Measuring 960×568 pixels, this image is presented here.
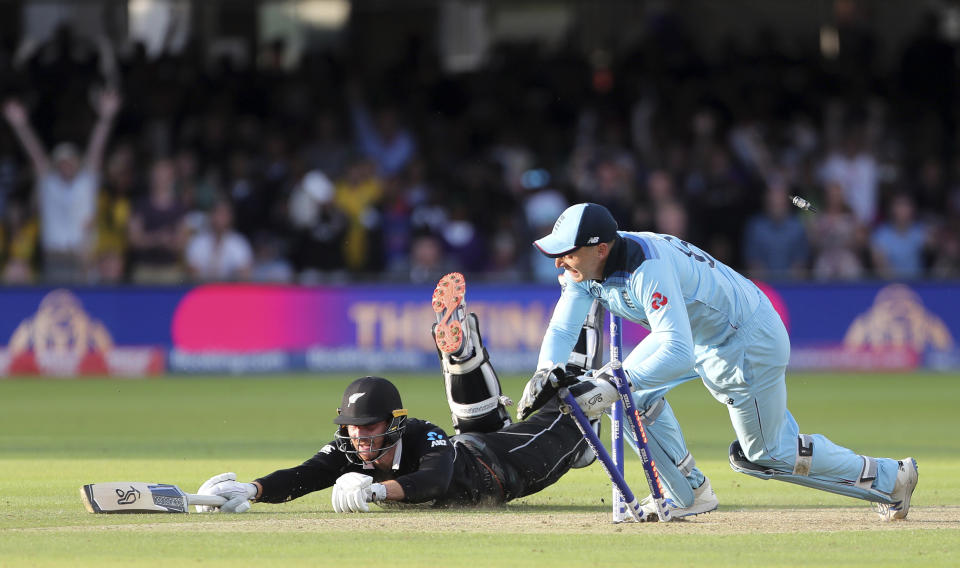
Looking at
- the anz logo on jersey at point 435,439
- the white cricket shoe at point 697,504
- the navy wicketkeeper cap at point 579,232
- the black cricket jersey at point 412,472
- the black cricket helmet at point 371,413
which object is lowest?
the white cricket shoe at point 697,504

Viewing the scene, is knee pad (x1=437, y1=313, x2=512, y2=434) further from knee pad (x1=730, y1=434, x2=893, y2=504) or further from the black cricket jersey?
knee pad (x1=730, y1=434, x2=893, y2=504)

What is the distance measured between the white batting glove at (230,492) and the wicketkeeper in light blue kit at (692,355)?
173cm

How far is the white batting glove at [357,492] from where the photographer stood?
800 centimetres

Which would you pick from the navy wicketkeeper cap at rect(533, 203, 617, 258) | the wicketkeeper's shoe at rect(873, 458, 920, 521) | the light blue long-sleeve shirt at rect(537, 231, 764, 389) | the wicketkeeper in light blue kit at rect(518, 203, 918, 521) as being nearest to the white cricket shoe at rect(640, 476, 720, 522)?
the wicketkeeper in light blue kit at rect(518, 203, 918, 521)

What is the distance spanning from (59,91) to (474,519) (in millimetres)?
15625

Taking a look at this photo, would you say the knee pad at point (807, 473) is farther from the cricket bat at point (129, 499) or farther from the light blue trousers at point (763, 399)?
the cricket bat at point (129, 499)

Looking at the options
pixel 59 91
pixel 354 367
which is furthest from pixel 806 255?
pixel 59 91

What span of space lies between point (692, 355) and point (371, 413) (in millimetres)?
1875

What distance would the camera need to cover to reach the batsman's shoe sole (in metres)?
9.35

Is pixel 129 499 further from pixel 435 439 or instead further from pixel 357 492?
pixel 435 439

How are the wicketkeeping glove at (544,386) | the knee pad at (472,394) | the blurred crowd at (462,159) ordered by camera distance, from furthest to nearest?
1. the blurred crowd at (462,159)
2. the knee pad at (472,394)
3. the wicketkeeping glove at (544,386)

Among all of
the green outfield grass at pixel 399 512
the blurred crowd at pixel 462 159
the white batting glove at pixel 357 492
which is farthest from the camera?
the blurred crowd at pixel 462 159

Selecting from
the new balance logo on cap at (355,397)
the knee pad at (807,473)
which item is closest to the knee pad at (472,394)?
the new balance logo on cap at (355,397)

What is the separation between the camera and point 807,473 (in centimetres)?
802
